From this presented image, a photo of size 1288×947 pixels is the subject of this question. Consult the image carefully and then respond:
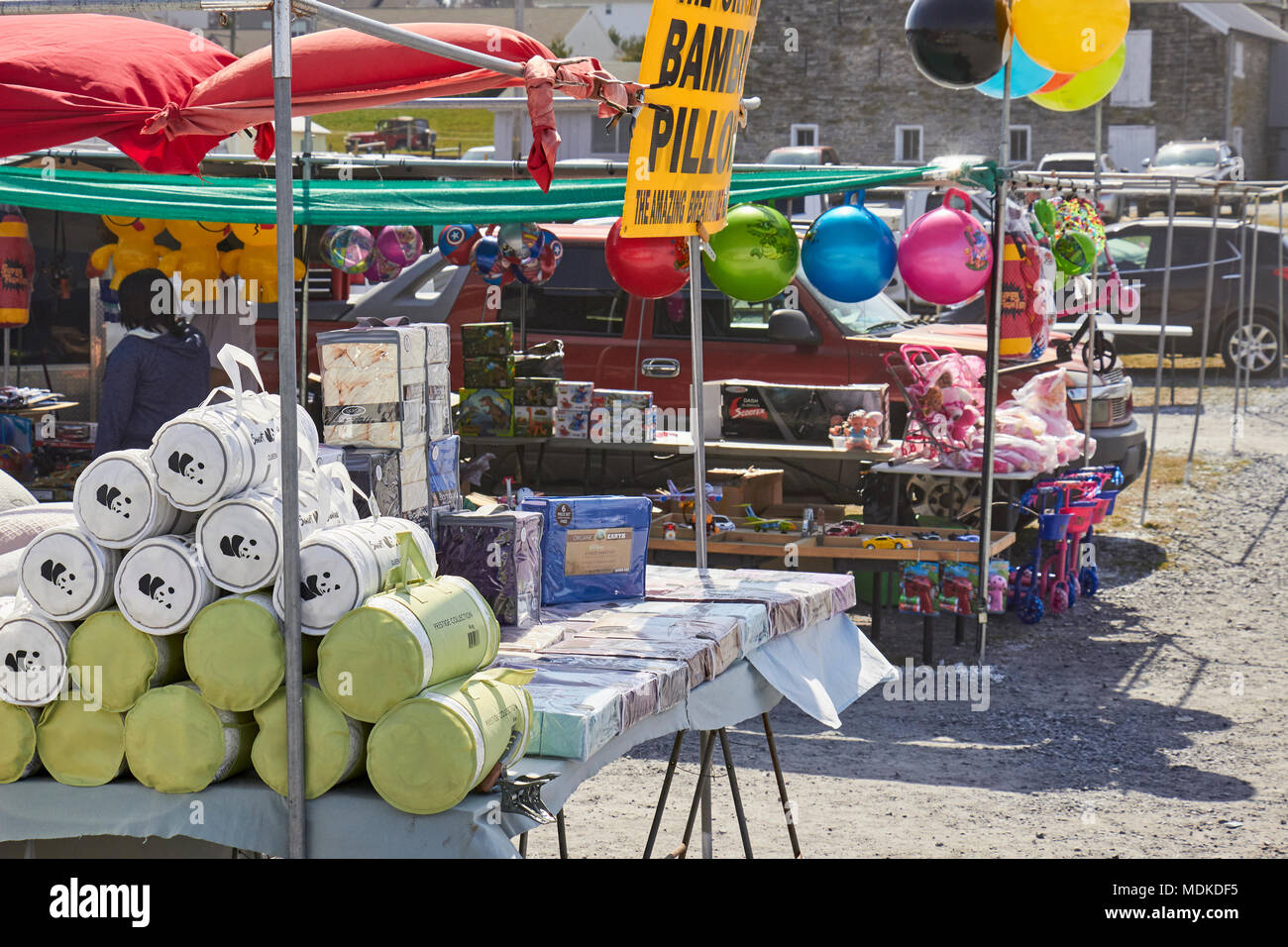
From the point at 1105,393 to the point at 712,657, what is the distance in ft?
22.6

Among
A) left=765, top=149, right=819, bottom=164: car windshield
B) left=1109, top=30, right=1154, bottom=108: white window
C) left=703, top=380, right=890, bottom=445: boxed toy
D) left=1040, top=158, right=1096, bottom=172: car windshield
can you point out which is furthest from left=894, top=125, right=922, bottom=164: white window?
left=703, top=380, right=890, bottom=445: boxed toy

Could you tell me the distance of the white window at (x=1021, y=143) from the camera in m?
32.7

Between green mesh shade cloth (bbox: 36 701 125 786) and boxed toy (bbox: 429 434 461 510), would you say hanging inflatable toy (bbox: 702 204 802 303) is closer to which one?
boxed toy (bbox: 429 434 461 510)

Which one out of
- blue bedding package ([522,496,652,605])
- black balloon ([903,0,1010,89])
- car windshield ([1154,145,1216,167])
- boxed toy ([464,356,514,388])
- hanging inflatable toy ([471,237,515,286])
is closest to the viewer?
blue bedding package ([522,496,652,605])

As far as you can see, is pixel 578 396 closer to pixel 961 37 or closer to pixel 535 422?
pixel 535 422

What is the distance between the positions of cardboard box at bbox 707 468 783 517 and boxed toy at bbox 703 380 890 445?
33cm

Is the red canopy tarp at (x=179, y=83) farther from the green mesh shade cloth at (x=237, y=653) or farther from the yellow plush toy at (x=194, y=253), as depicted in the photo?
the yellow plush toy at (x=194, y=253)

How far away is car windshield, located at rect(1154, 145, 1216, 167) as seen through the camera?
90.0 ft

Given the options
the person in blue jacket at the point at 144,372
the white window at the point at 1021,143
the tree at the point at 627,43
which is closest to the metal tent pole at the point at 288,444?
the person in blue jacket at the point at 144,372

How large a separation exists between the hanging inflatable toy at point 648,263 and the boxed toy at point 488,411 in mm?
1840

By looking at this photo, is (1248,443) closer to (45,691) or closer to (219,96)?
(219,96)

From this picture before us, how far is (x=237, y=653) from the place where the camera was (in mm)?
3316
